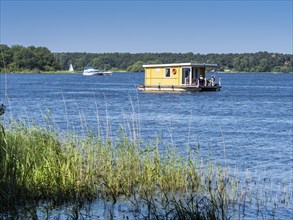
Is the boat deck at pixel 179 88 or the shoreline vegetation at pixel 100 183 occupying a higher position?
the shoreline vegetation at pixel 100 183

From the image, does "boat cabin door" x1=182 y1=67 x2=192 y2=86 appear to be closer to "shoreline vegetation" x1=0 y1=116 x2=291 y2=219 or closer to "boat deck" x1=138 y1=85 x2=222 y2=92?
"boat deck" x1=138 y1=85 x2=222 y2=92

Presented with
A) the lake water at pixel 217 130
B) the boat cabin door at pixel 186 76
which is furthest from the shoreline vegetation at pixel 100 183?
the boat cabin door at pixel 186 76

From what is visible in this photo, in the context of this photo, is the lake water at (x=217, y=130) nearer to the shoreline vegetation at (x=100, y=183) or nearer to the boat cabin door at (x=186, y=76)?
the shoreline vegetation at (x=100, y=183)

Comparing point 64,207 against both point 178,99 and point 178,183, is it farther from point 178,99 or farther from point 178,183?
point 178,99

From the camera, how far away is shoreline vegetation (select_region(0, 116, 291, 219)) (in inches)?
407

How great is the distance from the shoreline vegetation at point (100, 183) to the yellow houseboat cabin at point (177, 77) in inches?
1767

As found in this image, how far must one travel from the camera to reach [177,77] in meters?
60.5

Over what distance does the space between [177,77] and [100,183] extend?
48.7m

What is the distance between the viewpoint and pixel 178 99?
179ft

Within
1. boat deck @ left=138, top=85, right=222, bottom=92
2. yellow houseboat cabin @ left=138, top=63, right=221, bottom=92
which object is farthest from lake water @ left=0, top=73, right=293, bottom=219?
boat deck @ left=138, top=85, right=222, bottom=92

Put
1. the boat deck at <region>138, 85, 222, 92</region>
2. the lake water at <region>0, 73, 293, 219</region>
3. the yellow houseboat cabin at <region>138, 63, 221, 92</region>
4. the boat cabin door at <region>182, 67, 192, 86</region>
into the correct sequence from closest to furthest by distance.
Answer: the lake water at <region>0, 73, 293, 219</region> → the yellow houseboat cabin at <region>138, 63, 221, 92</region> → the boat cabin door at <region>182, 67, 192, 86</region> → the boat deck at <region>138, 85, 222, 92</region>

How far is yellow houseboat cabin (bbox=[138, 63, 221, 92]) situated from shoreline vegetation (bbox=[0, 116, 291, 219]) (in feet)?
147

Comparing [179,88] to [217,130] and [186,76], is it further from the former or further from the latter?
[217,130]

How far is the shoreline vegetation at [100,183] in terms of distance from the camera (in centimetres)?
1033
